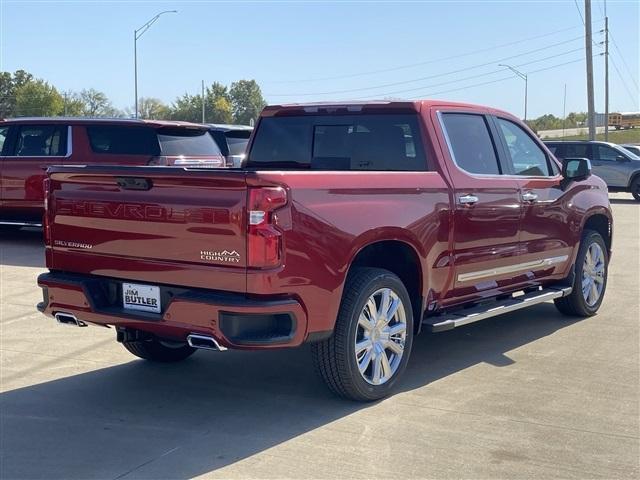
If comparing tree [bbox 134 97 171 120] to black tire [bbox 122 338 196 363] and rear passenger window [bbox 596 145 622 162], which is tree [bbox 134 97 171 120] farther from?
black tire [bbox 122 338 196 363]

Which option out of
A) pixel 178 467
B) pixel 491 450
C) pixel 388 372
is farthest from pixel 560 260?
pixel 178 467

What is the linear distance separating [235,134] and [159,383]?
8.33m

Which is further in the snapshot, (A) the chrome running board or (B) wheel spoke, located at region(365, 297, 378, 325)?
(A) the chrome running board

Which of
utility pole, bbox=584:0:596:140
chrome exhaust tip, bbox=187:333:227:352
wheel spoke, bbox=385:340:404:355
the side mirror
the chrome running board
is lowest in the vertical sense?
wheel spoke, bbox=385:340:404:355

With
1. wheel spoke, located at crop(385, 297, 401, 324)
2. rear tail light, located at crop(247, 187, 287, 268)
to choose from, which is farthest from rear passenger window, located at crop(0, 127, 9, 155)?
rear tail light, located at crop(247, 187, 287, 268)

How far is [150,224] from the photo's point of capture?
4750 millimetres

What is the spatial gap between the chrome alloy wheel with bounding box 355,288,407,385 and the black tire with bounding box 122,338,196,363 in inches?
65.8

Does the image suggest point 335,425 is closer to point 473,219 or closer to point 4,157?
point 473,219

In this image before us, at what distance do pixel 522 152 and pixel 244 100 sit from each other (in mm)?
83873

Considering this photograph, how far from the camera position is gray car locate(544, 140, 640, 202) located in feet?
78.2

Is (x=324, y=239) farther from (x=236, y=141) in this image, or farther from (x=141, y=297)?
(x=236, y=141)

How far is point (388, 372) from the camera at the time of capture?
17.5 ft

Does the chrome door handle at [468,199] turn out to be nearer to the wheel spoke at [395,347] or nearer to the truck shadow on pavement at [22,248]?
the wheel spoke at [395,347]

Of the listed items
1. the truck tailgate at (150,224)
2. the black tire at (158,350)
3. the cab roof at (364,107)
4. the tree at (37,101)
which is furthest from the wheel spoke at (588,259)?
the tree at (37,101)
